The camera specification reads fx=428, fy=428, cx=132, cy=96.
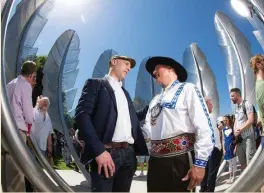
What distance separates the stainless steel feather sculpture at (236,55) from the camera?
2346mm

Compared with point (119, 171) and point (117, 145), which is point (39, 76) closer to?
point (117, 145)

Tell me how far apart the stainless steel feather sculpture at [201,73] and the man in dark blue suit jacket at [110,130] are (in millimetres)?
302

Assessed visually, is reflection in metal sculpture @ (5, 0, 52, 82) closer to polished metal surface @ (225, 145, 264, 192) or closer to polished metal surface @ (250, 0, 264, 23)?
polished metal surface @ (250, 0, 264, 23)

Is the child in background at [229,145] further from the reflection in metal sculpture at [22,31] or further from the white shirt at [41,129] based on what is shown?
the reflection in metal sculpture at [22,31]

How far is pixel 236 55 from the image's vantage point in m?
2.39

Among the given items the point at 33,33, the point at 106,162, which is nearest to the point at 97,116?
the point at 106,162

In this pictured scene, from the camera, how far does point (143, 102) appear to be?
2.35 meters

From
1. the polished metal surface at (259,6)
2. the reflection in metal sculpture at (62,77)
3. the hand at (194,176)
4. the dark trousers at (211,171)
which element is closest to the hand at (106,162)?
the reflection in metal sculpture at (62,77)

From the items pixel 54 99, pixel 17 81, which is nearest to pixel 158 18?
pixel 54 99

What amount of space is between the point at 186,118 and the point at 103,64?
0.55m

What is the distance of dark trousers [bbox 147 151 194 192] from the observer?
7.64ft

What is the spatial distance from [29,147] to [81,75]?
512 mm

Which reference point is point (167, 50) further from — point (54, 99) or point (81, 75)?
point (54, 99)

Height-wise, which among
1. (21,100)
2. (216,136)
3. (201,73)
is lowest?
(216,136)
